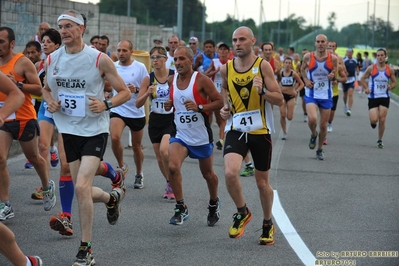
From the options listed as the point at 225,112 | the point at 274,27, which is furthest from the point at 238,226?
the point at 274,27

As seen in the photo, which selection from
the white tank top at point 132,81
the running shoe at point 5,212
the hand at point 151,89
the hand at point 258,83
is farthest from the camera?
the white tank top at point 132,81

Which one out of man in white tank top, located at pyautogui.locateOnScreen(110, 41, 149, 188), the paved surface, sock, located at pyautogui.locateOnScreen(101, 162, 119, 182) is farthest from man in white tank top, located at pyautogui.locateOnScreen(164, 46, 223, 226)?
man in white tank top, located at pyautogui.locateOnScreen(110, 41, 149, 188)

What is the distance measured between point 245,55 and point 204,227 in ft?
6.17

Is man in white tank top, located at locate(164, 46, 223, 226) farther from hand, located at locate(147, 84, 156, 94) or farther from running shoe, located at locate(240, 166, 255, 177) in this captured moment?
running shoe, located at locate(240, 166, 255, 177)

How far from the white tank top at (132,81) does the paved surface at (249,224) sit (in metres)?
1.01

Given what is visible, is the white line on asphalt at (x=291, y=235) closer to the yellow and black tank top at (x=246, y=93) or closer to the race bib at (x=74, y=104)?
the yellow and black tank top at (x=246, y=93)

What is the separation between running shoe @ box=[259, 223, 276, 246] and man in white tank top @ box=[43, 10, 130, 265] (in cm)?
164

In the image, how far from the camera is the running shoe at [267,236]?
7.63m

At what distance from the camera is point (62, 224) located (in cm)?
768

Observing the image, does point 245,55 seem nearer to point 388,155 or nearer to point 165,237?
point 165,237

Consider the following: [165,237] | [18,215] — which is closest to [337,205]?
[165,237]

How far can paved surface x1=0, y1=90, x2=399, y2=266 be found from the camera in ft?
23.7

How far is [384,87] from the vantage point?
1686cm

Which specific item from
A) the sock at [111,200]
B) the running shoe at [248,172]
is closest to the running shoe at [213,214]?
the sock at [111,200]
